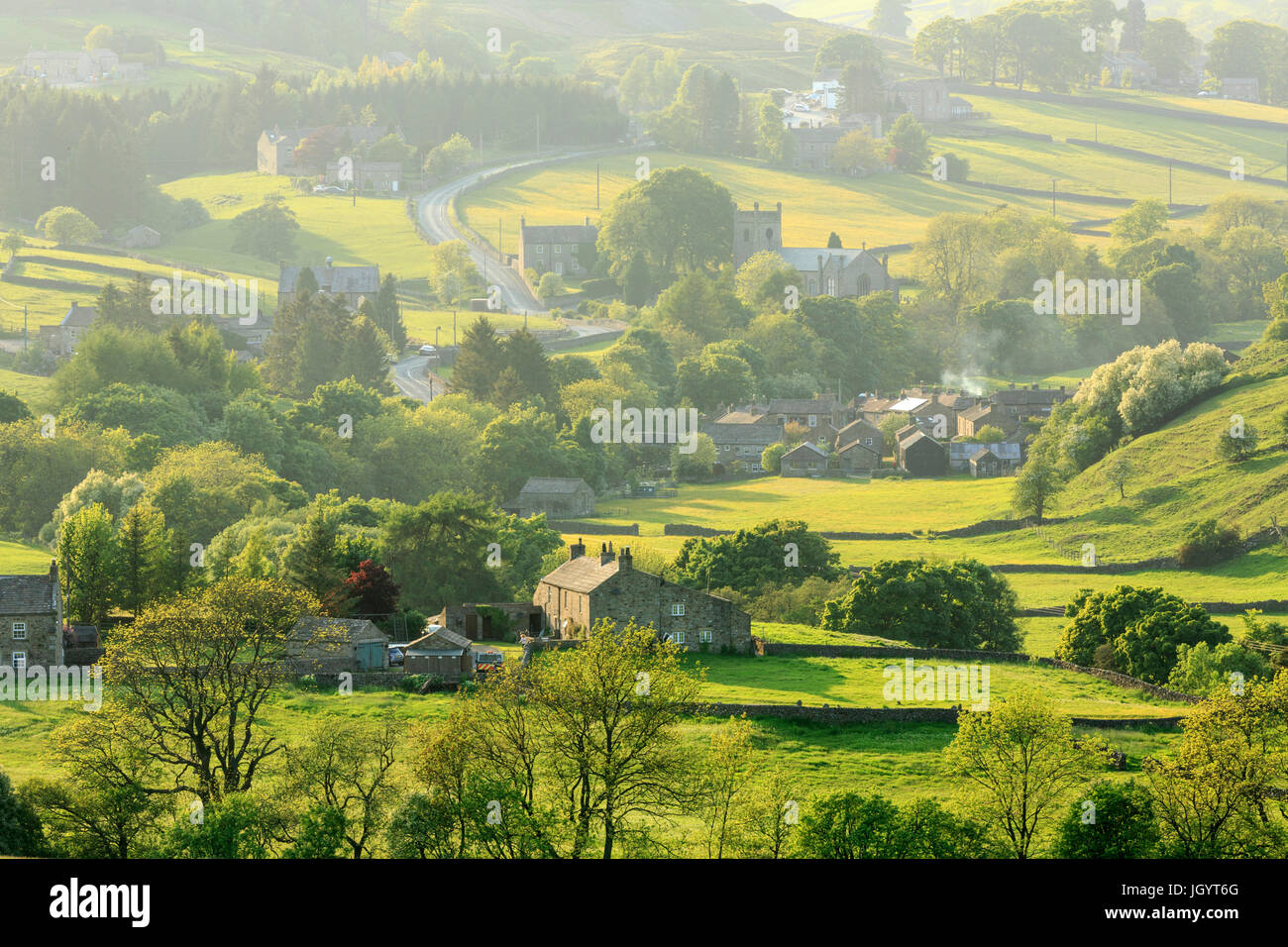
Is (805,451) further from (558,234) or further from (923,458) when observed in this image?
(558,234)

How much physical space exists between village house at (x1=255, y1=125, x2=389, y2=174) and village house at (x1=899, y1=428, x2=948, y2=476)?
99547 millimetres

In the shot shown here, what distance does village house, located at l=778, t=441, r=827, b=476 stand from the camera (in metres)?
101

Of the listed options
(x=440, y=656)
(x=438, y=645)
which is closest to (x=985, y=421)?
(x=438, y=645)

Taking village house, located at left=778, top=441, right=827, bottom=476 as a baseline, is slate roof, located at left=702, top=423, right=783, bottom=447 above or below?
above

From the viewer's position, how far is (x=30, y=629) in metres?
44.3

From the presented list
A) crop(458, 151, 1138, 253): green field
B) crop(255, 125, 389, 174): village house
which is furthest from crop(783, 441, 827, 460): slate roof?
crop(255, 125, 389, 174): village house

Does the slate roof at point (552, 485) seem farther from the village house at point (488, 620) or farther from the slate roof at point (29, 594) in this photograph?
the slate roof at point (29, 594)

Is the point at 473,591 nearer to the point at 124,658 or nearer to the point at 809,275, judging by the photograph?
the point at 124,658

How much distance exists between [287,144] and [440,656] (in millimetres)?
145501

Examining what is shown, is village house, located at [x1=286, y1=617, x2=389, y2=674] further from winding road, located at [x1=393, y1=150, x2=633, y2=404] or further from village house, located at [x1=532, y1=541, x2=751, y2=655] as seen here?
winding road, located at [x1=393, y1=150, x2=633, y2=404]

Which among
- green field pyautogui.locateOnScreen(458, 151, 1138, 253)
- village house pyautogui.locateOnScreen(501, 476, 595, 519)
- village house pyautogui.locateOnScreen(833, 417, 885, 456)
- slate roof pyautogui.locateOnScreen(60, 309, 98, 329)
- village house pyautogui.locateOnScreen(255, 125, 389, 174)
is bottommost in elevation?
village house pyautogui.locateOnScreen(501, 476, 595, 519)

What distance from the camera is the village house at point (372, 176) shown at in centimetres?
17250

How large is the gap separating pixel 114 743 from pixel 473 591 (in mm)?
26002
